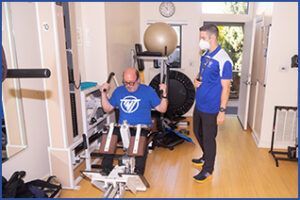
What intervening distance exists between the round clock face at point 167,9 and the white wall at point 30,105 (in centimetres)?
272

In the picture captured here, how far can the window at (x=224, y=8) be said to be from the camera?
4.62m

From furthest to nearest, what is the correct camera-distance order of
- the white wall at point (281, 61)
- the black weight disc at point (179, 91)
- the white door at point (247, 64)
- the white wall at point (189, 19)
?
1. the white wall at point (189, 19)
2. the black weight disc at point (179, 91)
3. the white door at point (247, 64)
4. the white wall at point (281, 61)

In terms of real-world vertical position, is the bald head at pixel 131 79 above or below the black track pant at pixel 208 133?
above

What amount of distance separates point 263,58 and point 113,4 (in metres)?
2.14

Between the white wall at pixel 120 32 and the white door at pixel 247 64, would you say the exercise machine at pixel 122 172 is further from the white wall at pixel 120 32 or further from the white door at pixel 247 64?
the white door at pixel 247 64

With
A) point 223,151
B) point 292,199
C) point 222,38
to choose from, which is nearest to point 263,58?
point 223,151

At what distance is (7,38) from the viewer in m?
2.00

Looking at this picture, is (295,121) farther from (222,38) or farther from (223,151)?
(222,38)

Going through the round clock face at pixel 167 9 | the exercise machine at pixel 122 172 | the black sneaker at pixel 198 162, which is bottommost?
the black sneaker at pixel 198 162

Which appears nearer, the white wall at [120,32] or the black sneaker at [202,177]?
the black sneaker at [202,177]

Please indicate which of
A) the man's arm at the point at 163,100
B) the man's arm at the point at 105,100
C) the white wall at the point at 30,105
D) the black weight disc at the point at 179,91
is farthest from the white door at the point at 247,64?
the white wall at the point at 30,105

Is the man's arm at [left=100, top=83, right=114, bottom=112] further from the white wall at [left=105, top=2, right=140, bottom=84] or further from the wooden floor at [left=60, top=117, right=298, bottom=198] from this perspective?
the wooden floor at [left=60, top=117, right=298, bottom=198]

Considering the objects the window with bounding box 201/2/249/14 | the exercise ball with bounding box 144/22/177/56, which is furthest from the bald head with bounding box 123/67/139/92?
the window with bounding box 201/2/249/14

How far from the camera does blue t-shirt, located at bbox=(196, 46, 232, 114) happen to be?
7.50 ft
